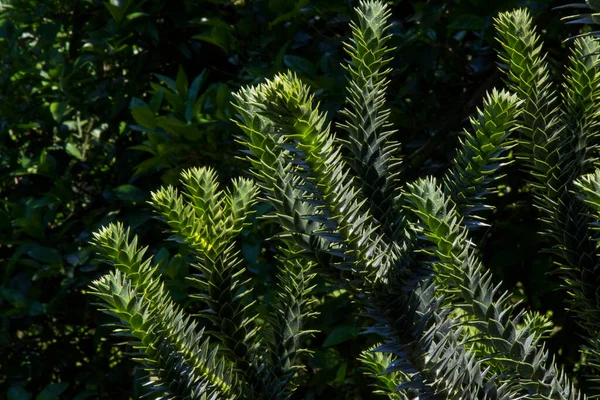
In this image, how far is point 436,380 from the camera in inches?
35.0

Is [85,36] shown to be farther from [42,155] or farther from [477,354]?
[477,354]

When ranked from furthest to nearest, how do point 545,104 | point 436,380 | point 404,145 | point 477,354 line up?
point 404,145, point 477,354, point 545,104, point 436,380

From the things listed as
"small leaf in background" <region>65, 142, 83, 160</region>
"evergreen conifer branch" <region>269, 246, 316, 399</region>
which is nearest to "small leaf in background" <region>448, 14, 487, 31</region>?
"evergreen conifer branch" <region>269, 246, 316, 399</region>

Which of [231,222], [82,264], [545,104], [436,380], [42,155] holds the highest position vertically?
[42,155]

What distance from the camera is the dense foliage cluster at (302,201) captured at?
3.03 ft

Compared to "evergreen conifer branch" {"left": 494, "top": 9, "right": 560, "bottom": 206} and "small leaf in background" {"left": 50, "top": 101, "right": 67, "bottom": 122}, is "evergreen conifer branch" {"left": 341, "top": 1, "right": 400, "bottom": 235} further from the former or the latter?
"small leaf in background" {"left": 50, "top": 101, "right": 67, "bottom": 122}

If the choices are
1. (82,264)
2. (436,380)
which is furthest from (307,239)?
(82,264)

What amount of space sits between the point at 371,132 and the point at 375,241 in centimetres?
16

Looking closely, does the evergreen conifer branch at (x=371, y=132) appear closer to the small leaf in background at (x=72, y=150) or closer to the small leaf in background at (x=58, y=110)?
the small leaf in background at (x=58, y=110)

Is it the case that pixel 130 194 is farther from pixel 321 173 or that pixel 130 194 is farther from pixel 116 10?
pixel 321 173

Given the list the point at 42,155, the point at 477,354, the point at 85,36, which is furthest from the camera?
the point at 85,36

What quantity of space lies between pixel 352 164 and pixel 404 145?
144cm

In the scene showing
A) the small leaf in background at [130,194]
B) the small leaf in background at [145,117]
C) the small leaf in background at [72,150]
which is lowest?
the small leaf in background at [130,194]

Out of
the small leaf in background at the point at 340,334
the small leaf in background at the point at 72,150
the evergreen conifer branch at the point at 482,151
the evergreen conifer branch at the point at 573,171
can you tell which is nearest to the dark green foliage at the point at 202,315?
the evergreen conifer branch at the point at 482,151
